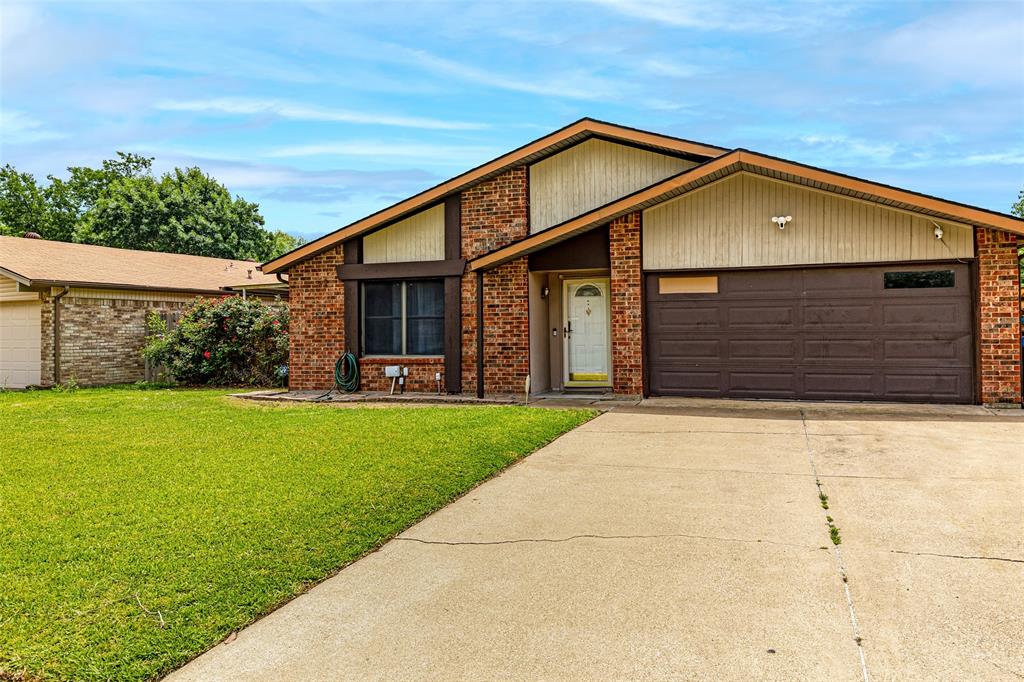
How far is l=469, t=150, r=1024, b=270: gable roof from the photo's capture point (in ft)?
32.8

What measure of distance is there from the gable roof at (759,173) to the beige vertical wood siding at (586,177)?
1138mm

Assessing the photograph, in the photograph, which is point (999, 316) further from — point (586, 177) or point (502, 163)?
point (502, 163)

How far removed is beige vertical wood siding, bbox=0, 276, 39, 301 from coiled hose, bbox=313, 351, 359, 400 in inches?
318

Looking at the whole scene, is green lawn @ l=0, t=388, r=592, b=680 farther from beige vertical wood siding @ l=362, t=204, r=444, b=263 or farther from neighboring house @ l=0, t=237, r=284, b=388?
neighboring house @ l=0, t=237, r=284, b=388

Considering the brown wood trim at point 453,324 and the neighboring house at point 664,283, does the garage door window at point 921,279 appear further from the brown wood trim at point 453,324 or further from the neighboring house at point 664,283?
the brown wood trim at point 453,324

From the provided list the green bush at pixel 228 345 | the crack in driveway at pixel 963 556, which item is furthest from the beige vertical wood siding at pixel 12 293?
the crack in driveway at pixel 963 556

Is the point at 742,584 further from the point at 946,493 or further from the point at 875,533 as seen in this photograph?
the point at 946,493

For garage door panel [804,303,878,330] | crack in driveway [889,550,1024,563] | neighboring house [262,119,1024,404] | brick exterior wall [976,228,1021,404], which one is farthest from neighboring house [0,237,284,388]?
brick exterior wall [976,228,1021,404]

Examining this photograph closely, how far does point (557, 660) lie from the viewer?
317 centimetres

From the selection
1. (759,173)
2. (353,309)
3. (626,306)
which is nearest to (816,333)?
(759,173)

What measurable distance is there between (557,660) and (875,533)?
2734 mm

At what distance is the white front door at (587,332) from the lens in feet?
43.9

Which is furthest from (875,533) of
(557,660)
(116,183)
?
(116,183)

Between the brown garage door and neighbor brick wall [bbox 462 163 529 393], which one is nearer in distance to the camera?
the brown garage door
